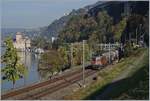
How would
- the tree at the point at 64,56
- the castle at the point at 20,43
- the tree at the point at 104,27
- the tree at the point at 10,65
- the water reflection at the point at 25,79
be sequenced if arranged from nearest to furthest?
the water reflection at the point at 25,79 < the tree at the point at 10,65 < the tree at the point at 64,56 < the castle at the point at 20,43 < the tree at the point at 104,27

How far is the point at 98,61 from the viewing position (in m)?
36.8

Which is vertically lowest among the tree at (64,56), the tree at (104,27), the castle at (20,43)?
the tree at (64,56)

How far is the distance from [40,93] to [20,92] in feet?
2.93

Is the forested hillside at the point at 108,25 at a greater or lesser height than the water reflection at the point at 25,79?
greater

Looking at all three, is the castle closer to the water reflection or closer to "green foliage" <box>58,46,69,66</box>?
the water reflection

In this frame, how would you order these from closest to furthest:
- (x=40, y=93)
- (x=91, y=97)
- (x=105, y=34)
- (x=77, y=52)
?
(x=91, y=97), (x=40, y=93), (x=77, y=52), (x=105, y=34)

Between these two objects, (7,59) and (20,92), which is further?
(7,59)

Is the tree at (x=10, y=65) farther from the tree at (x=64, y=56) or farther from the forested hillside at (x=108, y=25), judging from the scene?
the forested hillside at (x=108, y=25)

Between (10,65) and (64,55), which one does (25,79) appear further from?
(64,55)

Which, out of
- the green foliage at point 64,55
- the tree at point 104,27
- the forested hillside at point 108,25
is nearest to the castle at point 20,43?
the green foliage at point 64,55

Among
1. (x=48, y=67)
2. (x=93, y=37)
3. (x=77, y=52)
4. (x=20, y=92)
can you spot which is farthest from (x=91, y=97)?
(x=93, y=37)

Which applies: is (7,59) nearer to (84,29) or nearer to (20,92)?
(20,92)

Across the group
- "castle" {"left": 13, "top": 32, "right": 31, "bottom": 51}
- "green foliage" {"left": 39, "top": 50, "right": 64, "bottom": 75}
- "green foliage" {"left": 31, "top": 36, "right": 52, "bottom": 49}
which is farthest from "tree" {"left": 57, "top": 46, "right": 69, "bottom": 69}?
"green foliage" {"left": 31, "top": 36, "right": 52, "bottom": 49}

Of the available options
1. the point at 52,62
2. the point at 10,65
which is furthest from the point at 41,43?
the point at 10,65
